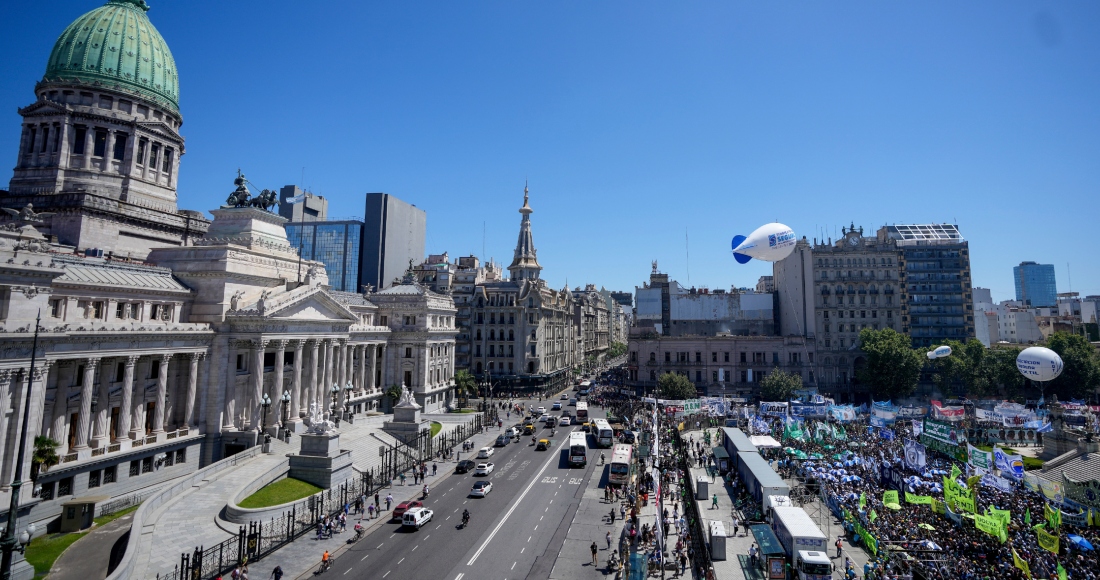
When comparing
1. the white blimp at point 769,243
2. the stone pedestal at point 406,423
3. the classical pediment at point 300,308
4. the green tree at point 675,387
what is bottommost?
the stone pedestal at point 406,423

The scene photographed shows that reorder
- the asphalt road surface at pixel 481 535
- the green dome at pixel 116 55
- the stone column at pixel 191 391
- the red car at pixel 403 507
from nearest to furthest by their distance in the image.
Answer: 1. the asphalt road surface at pixel 481 535
2. the red car at pixel 403 507
3. the stone column at pixel 191 391
4. the green dome at pixel 116 55

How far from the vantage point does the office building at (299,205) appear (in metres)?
153

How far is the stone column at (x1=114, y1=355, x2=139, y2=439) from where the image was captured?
133ft

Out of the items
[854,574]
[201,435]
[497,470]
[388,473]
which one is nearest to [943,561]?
[854,574]

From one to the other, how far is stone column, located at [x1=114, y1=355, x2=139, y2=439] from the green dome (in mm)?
37144

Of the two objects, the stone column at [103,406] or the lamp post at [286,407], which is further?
the lamp post at [286,407]

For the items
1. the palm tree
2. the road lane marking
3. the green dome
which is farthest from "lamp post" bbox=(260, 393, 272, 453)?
the green dome

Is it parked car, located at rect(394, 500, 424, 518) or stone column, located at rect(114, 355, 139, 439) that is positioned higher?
stone column, located at rect(114, 355, 139, 439)

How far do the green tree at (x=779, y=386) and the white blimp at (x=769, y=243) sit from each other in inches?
1568

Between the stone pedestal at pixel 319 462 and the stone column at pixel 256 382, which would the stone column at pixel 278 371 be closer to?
the stone column at pixel 256 382

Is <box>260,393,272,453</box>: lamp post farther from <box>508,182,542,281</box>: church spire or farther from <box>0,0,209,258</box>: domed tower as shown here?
<box>508,182,542,281</box>: church spire

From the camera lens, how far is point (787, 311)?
10688 centimetres

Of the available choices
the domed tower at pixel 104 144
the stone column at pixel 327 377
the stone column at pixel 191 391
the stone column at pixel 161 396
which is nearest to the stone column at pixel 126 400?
the stone column at pixel 161 396

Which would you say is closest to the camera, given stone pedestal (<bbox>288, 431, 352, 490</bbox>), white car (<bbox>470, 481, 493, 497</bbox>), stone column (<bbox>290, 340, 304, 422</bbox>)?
stone pedestal (<bbox>288, 431, 352, 490</bbox>)
